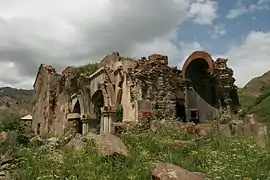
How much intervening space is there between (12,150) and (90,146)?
1.49 metres

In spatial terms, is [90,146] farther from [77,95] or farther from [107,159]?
[77,95]

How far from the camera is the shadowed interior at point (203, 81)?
1872cm

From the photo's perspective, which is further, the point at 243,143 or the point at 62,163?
the point at 243,143

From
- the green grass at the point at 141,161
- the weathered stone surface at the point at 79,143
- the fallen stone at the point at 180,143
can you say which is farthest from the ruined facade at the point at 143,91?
the green grass at the point at 141,161

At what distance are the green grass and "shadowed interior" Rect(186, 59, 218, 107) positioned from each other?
1074 cm

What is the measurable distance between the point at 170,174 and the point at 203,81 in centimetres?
1386

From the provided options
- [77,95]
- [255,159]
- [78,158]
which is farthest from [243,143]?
[77,95]

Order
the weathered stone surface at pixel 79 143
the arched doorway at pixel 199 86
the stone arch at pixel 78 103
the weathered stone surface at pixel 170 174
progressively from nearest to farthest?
the weathered stone surface at pixel 170 174, the weathered stone surface at pixel 79 143, the arched doorway at pixel 199 86, the stone arch at pixel 78 103

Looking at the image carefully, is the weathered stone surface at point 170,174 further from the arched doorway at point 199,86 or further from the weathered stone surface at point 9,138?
the arched doorway at point 199,86

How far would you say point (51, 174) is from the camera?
5.76m

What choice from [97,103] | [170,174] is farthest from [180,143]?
[97,103]

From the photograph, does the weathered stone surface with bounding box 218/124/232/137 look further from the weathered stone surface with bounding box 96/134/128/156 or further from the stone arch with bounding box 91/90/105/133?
the stone arch with bounding box 91/90/105/133

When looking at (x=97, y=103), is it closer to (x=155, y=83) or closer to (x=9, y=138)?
(x=155, y=83)

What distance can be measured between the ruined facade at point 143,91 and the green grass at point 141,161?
15.4 ft
